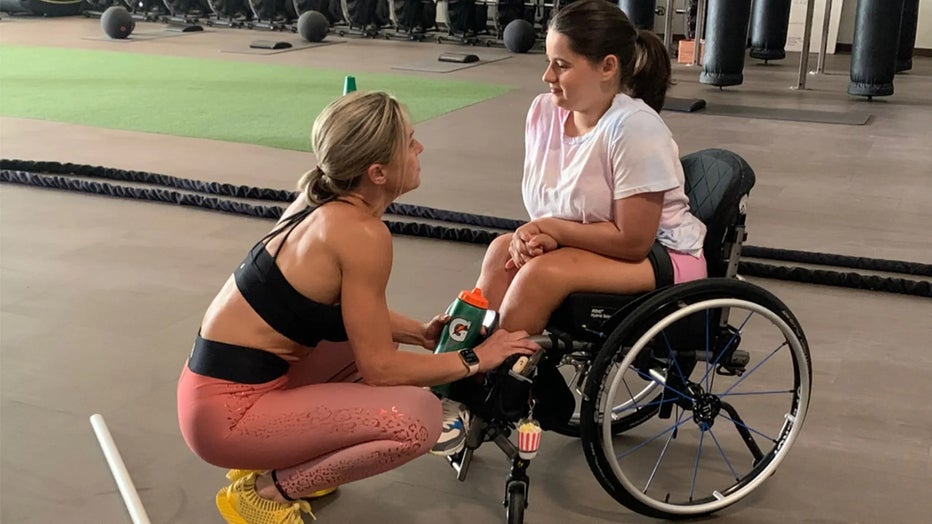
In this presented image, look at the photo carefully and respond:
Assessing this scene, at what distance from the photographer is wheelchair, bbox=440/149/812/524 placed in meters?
1.72

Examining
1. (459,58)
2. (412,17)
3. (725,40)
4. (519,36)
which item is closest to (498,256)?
(725,40)

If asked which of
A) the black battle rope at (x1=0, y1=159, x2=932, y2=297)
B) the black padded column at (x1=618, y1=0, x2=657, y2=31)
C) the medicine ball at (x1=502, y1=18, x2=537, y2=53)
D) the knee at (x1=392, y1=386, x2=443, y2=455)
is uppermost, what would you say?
the black padded column at (x1=618, y1=0, x2=657, y2=31)

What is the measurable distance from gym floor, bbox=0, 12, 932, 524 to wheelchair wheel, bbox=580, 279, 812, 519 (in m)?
0.09

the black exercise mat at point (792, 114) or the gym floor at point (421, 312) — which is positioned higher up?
the black exercise mat at point (792, 114)

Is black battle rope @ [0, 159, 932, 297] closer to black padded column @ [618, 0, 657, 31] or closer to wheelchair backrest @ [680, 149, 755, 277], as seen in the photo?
wheelchair backrest @ [680, 149, 755, 277]

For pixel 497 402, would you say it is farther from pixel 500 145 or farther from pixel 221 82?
pixel 221 82

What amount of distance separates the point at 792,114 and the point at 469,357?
497 cm

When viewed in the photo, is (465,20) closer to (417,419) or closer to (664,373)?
(664,373)

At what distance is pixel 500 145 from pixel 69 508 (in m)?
3.63

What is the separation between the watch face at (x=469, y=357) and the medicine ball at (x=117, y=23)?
9186 mm

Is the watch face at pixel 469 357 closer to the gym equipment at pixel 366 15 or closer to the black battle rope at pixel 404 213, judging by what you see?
the black battle rope at pixel 404 213

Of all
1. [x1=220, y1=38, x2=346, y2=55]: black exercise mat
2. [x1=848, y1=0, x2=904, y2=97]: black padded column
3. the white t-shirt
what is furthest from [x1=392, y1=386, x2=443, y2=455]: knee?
[x1=220, y1=38, x2=346, y2=55]: black exercise mat

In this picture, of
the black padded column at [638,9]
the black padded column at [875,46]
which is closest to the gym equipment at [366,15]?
the black padded column at [638,9]

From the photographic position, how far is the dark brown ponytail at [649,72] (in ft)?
6.36
